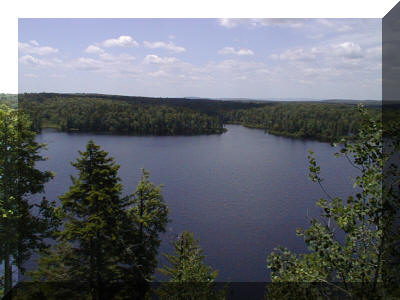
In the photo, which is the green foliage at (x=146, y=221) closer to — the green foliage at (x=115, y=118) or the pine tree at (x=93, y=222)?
the pine tree at (x=93, y=222)

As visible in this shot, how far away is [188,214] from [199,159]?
9.56 metres

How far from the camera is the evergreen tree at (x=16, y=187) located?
6.05 m

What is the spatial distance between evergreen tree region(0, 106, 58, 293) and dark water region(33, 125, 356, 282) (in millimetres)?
4065

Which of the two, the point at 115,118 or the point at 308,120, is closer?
the point at 115,118

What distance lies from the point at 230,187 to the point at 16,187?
1150 cm

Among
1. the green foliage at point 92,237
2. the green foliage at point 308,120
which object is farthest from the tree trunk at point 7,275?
the green foliage at point 308,120

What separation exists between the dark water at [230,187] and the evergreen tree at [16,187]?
13.3 feet

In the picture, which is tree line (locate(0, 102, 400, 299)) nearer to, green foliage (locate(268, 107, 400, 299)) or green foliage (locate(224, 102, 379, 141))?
green foliage (locate(268, 107, 400, 299))

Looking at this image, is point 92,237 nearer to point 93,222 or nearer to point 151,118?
point 93,222

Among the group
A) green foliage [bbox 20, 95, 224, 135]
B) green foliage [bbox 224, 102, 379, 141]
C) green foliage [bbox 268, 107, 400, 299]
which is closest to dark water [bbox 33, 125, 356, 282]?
green foliage [bbox 20, 95, 224, 135]

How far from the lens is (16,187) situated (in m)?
6.26

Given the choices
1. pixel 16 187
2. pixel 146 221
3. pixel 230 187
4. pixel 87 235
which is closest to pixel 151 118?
pixel 230 187

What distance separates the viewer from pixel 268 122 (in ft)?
135

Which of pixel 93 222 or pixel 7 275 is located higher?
pixel 93 222
